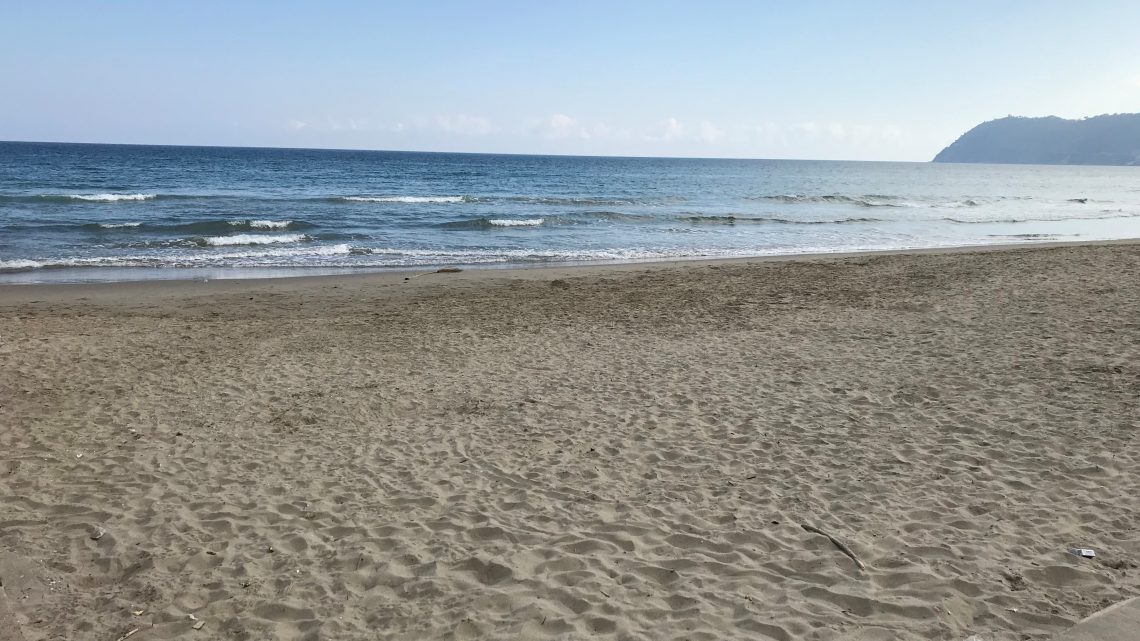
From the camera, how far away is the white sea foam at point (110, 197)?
97.9 feet

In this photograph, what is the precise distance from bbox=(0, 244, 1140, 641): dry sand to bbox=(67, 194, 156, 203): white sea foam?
23.4 m

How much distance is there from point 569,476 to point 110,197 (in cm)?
3311

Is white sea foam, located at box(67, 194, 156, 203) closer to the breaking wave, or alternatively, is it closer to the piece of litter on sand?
the breaking wave

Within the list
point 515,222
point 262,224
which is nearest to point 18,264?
point 262,224

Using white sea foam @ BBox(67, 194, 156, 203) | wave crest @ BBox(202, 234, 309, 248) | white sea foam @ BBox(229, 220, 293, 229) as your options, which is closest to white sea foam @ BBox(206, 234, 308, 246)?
wave crest @ BBox(202, 234, 309, 248)

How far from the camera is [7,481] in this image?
5.00 metres

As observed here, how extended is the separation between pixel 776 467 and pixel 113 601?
162 inches

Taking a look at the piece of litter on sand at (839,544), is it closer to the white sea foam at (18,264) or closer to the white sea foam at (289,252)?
the white sea foam at (289,252)

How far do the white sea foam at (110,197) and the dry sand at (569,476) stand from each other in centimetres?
2340

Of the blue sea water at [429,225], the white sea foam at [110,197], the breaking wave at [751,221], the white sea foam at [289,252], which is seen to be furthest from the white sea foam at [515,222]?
the white sea foam at [110,197]

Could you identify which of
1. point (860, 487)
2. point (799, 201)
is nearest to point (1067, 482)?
point (860, 487)

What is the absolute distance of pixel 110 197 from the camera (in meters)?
31.1

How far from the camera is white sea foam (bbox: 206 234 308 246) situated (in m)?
19.4

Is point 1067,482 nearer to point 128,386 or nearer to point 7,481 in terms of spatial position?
point 7,481
